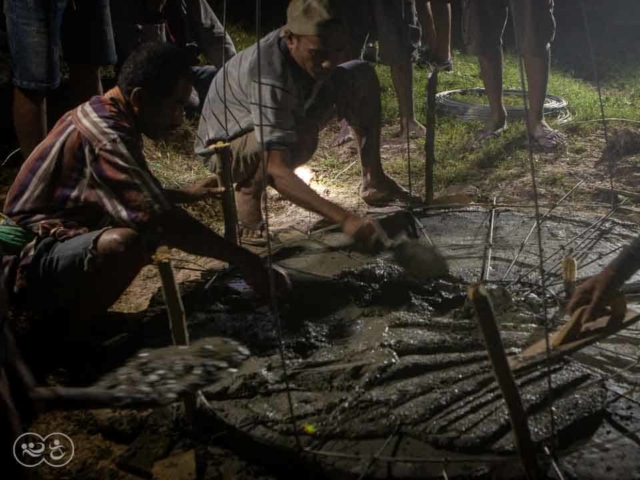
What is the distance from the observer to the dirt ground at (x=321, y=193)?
7.98ft

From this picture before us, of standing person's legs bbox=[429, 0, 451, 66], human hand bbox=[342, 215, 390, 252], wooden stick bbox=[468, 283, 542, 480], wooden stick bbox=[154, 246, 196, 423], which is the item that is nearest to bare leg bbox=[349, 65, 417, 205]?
human hand bbox=[342, 215, 390, 252]

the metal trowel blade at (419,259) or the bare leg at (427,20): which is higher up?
the bare leg at (427,20)

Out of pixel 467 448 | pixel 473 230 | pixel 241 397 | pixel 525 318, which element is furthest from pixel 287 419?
pixel 473 230

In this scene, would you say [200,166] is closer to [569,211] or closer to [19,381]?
[569,211]

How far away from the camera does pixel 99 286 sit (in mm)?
2990

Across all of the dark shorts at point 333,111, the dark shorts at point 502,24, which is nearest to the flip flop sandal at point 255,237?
the dark shorts at point 333,111

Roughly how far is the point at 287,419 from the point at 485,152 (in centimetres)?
397

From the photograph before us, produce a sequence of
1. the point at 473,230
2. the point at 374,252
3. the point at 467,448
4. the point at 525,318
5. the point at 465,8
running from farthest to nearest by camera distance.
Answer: the point at 465,8 < the point at 473,230 < the point at 374,252 < the point at 525,318 < the point at 467,448

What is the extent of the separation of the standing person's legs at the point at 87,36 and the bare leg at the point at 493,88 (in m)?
3.29

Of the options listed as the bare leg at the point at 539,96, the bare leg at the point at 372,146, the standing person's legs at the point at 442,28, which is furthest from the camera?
the standing person's legs at the point at 442,28

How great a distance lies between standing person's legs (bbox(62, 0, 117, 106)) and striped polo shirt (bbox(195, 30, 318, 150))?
2.49ft

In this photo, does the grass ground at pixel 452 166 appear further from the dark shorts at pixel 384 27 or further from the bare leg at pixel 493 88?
the dark shorts at pixel 384 27

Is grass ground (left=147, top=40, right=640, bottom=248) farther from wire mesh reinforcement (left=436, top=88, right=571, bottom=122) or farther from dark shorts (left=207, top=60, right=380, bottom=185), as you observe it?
dark shorts (left=207, top=60, right=380, bottom=185)

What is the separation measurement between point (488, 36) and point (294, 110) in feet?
9.21
